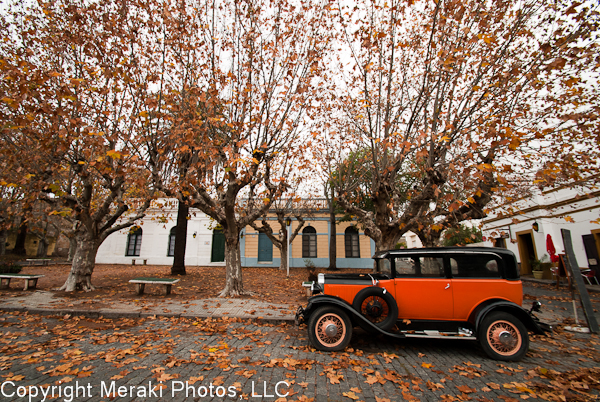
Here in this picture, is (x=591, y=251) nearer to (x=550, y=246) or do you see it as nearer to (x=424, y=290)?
Answer: (x=550, y=246)

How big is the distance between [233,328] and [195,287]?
230 inches

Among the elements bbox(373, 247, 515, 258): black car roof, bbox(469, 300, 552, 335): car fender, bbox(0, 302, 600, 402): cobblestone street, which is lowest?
bbox(0, 302, 600, 402): cobblestone street

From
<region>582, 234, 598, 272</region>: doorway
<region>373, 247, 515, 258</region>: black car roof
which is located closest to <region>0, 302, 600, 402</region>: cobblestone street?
<region>373, 247, 515, 258</region>: black car roof

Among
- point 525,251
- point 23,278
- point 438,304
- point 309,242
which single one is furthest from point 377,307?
point 525,251

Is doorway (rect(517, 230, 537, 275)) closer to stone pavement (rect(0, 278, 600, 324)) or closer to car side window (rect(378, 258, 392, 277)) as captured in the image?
stone pavement (rect(0, 278, 600, 324))

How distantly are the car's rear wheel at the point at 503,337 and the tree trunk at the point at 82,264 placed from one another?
11354mm

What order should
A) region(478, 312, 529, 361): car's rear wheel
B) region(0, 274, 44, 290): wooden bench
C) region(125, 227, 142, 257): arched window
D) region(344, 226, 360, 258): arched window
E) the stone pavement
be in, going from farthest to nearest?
region(125, 227, 142, 257): arched window → region(344, 226, 360, 258): arched window → region(0, 274, 44, 290): wooden bench → the stone pavement → region(478, 312, 529, 361): car's rear wheel

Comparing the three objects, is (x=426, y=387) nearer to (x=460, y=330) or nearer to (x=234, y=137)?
(x=460, y=330)

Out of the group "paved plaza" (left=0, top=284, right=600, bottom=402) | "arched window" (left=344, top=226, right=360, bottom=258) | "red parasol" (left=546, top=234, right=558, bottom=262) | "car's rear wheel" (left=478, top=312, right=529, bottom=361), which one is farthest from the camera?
"arched window" (left=344, top=226, right=360, bottom=258)

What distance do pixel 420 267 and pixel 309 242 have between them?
1820 cm

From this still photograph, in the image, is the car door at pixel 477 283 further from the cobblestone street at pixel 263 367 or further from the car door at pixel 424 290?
the cobblestone street at pixel 263 367

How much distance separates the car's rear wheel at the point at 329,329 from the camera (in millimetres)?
4586

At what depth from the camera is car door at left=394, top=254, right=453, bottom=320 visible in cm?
473

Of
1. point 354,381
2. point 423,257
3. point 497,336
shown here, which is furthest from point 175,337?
point 497,336
